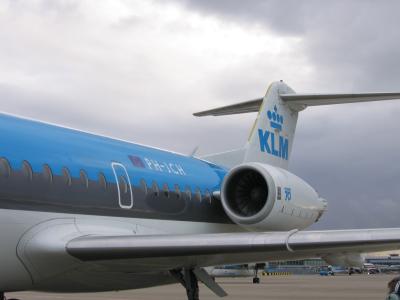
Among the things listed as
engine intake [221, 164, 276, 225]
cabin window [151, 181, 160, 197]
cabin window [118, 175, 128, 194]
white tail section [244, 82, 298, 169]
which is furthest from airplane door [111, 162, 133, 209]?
white tail section [244, 82, 298, 169]

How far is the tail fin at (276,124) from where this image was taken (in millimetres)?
16281

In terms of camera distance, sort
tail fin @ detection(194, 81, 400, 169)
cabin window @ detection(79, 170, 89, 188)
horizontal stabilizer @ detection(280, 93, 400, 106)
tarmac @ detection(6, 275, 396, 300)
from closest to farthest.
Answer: cabin window @ detection(79, 170, 89, 188)
horizontal stabilizer @ detection(280, 93, 400, 106)
tail fin @ detection(194, 81, 400, 169)
tarmac @ detection(6, 275, 396, 300)

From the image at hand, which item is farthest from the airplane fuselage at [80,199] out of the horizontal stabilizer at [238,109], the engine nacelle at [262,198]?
the horizontal stabilizer at [238,109]

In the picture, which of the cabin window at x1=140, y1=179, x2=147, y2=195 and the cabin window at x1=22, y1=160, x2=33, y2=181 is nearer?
the cabin window at x1=22, y1=160, x2=33, y2=181

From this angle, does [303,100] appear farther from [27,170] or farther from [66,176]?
[27,170]

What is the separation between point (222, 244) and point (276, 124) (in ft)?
26.6

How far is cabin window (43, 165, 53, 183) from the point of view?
9.61 metres

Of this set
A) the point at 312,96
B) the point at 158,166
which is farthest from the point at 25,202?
the point at 312,96

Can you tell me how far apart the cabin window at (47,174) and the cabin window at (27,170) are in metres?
0.27

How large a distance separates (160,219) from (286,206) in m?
2.67

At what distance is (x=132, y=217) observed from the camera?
1116 centimetres

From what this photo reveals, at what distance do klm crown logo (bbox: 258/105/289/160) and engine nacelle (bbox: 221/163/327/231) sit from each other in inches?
114

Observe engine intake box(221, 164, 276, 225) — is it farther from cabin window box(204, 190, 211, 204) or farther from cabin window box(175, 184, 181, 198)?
cabin window box(175, 184, 181, 198)

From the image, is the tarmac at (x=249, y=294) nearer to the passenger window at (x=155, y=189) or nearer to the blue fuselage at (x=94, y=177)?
the blue fuselage at (x=94, y=177)
